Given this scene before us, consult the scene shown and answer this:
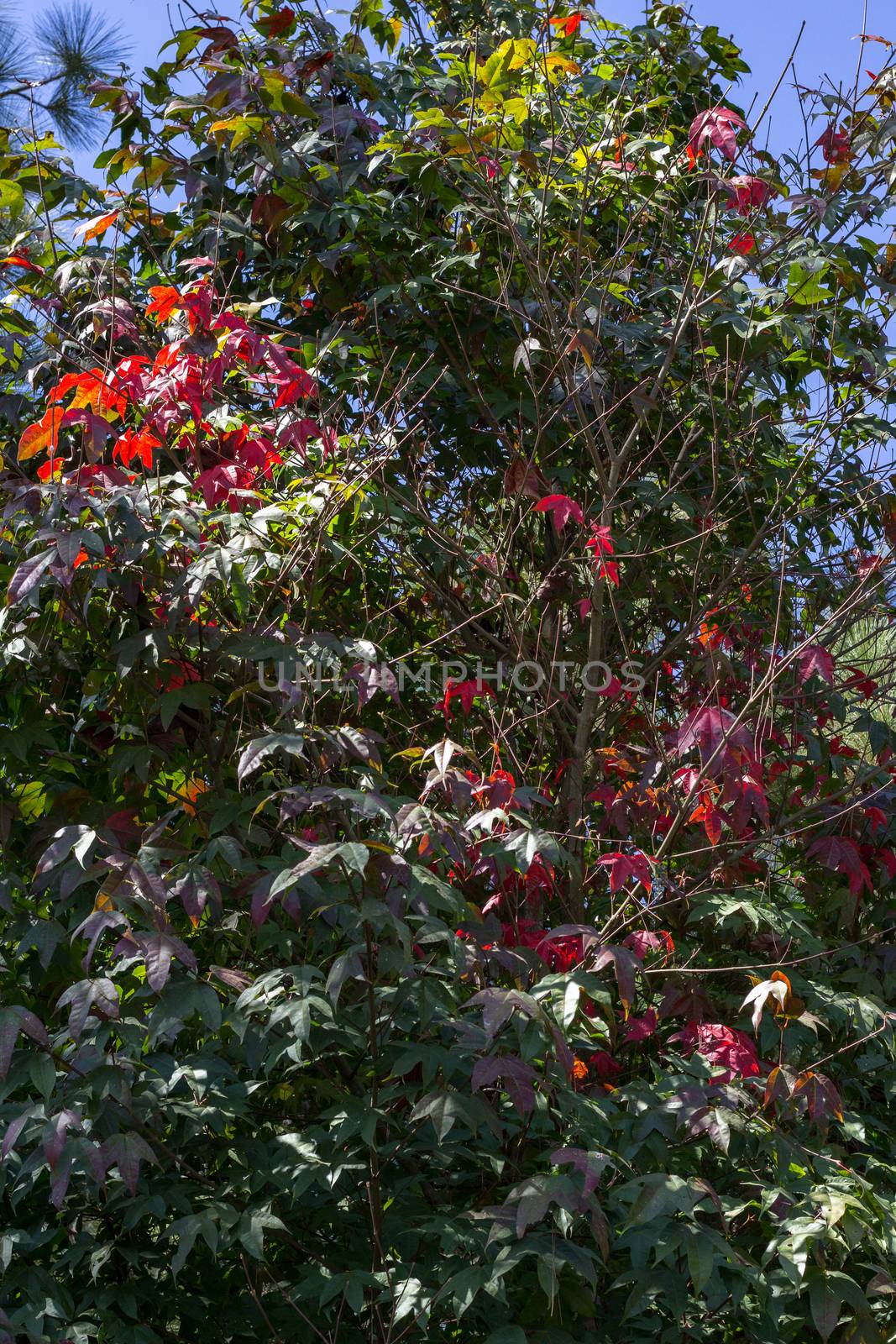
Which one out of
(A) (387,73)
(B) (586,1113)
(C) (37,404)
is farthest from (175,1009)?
(A) (387,73)

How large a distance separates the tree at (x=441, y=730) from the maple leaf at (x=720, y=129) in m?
0.01

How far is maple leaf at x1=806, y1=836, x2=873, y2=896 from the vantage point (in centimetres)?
274

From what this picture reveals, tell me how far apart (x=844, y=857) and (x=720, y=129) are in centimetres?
161

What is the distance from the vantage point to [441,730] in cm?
304

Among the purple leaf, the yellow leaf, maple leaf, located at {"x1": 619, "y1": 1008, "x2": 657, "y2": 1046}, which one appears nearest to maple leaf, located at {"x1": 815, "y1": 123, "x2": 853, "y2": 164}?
the yellow leaf

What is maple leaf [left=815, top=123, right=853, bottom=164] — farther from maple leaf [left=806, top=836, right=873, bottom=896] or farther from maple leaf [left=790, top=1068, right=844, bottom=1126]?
maple leaf [left=790, top=1068, right=844, bottom=1126]

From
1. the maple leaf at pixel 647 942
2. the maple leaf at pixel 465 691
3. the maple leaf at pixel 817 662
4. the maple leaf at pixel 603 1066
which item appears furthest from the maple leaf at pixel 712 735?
the maple leaf at pixel 603 1066

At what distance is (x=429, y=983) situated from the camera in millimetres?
2043

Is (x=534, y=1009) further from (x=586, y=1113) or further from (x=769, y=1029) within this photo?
(x=769, y=1029)

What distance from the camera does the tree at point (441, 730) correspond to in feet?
6.56

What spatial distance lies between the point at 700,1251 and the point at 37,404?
2.31 metres

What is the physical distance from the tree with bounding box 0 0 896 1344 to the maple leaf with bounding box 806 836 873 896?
0.10 metres

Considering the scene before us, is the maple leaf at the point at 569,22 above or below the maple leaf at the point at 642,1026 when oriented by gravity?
above

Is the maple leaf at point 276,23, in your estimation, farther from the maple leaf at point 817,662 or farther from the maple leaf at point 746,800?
the maple leaf at point 746,800
